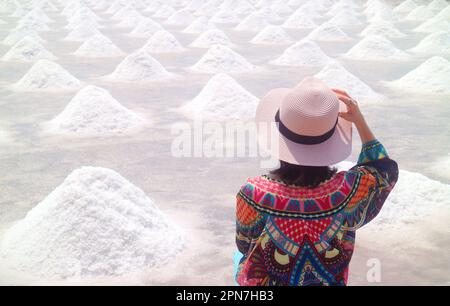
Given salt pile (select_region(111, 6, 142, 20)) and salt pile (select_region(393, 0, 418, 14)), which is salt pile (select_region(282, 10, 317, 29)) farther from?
salt pile (select_region(393, 0, 418, 14))

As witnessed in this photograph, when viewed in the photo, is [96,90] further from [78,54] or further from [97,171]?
[78,54]

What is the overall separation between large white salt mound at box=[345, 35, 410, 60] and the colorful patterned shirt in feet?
38.8

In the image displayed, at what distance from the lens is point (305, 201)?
1792mm

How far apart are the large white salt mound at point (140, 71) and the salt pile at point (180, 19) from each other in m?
9.17

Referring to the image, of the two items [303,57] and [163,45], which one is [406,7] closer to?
[303,57]

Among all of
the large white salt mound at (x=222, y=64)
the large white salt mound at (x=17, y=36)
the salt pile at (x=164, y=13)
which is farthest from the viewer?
the salt pile at (x=164, y=13)

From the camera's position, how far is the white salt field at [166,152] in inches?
148

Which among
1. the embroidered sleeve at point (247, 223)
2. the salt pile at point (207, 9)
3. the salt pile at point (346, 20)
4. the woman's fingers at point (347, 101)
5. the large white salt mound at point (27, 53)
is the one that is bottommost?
the salt pile at point (207, 9)

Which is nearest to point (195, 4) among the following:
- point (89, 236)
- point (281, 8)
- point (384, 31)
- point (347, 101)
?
point (281, 8)

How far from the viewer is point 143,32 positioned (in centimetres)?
1714

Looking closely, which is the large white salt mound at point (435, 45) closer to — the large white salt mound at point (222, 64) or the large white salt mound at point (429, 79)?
the large white salt mound at point (429, 79)

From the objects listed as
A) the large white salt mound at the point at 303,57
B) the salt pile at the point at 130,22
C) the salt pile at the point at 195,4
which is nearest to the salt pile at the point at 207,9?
the salt pile at the point at 195,4

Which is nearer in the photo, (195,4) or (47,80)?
(47,80)

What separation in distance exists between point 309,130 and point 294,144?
0.07 metres
